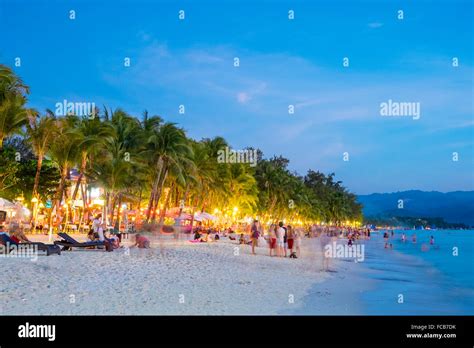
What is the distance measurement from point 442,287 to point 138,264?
13.5 meters

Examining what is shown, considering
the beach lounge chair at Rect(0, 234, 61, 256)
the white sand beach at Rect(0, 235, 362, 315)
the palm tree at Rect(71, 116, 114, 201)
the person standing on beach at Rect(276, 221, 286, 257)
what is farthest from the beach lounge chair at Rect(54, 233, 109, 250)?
the palm tree at Rect(71, 116, 114, 201)

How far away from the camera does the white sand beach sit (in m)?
10.0

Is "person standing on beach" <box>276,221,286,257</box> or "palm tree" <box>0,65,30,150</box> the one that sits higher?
"palm tree" <box>0,65,30,150</box>

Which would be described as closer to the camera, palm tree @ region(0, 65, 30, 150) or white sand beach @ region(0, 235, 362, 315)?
white sand beach @ region(0, 235, 362, 315)

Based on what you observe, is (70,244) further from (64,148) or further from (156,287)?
(64,148)

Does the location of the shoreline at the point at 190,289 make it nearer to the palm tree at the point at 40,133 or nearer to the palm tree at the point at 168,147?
the palm tree at the point at 40,133

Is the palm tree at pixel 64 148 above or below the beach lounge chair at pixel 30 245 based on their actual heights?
above

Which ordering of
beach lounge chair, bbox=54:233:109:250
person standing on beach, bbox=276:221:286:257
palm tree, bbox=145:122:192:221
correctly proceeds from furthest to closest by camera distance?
1. palm tree, bbox=145:122:192:221
2. person standing on beach, bbox=276:221:286:257
3. beach lounge chair, bbox=54:233:109:250

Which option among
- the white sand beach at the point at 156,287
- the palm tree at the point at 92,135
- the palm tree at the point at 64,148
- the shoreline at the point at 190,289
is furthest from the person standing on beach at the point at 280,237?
the palm tree at the point at 64,148

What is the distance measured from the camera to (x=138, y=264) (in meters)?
16.8

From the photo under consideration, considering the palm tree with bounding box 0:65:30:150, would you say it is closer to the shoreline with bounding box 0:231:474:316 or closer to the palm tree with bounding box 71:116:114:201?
the palm tree with bounding box 71:116:114:201

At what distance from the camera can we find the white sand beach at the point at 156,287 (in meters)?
10.0
